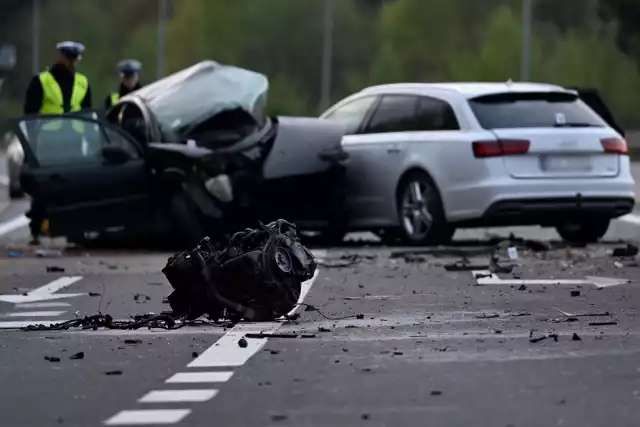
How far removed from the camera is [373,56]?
8262 centimetres

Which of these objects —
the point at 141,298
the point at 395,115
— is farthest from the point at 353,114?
the point at 141,298

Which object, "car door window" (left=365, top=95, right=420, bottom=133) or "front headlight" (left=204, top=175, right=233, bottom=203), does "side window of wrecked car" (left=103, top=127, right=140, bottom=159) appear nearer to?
"front headlight" (left=204, top=175, right=233, bottom=203)

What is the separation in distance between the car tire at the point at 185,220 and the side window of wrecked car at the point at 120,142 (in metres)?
0.54

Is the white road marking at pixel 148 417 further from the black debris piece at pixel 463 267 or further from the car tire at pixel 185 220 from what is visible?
the car tire at pixel 185 220

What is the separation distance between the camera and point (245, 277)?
10930mm

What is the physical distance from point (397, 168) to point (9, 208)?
10595 mm

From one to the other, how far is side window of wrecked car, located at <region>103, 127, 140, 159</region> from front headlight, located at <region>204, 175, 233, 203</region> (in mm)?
733

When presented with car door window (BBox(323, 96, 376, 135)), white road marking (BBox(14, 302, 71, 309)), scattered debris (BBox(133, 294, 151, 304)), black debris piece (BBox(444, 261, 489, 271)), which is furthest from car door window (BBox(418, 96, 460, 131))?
white road marking (BBox(14, 302, 71, 309))

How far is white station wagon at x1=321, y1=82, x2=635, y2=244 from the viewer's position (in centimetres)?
1725

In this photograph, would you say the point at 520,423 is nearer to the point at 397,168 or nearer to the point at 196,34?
the point at 397,168

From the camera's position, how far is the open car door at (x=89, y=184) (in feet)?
58.3

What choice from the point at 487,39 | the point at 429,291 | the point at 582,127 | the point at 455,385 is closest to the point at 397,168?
the point at 582,127

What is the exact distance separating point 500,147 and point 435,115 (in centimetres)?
104

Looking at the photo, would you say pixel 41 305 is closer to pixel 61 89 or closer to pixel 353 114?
pixel 353 114
